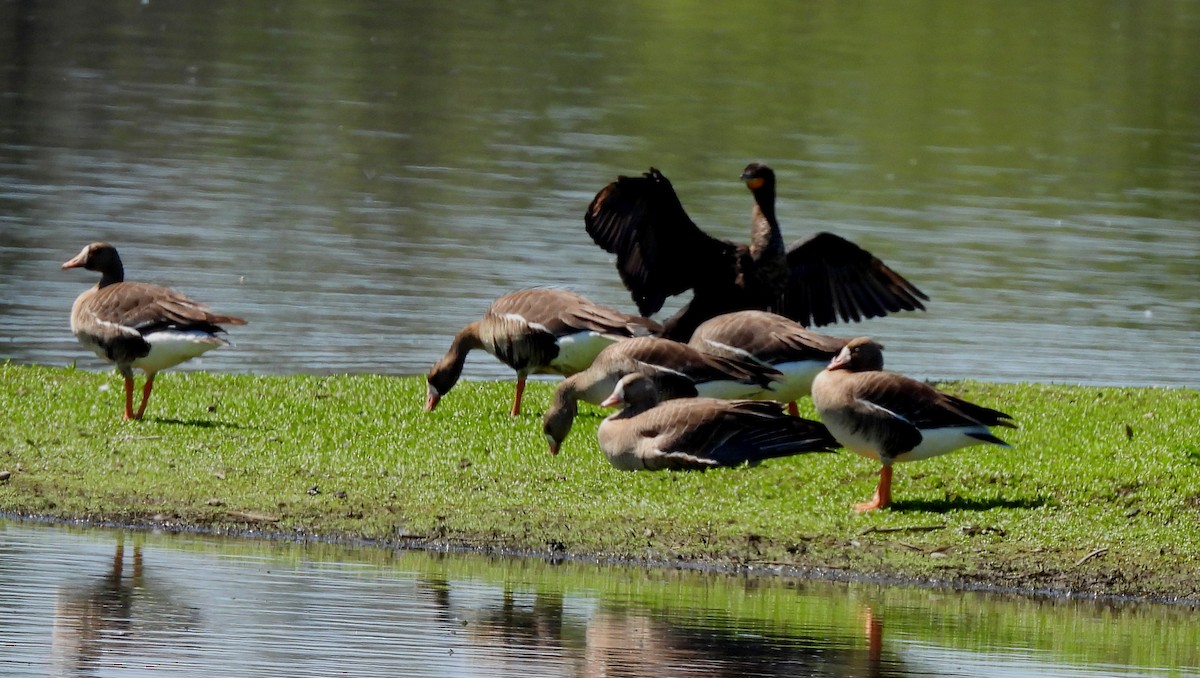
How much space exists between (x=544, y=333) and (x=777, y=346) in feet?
6.92

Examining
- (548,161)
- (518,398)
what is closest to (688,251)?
(518,398)

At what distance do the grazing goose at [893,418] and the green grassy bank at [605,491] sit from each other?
0.44m

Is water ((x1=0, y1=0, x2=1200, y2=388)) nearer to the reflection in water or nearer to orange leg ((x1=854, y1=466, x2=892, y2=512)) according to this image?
orange leg ((x1=854, y1=466, x2=892, y2=512))

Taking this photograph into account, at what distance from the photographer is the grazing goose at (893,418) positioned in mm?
11812

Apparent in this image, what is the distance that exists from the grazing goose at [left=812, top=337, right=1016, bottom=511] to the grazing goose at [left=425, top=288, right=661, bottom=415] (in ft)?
9.81

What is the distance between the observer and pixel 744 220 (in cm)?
3197

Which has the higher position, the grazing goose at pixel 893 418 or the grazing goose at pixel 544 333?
the grazing goose at pixel 544 333

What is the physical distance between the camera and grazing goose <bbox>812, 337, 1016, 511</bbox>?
465 inches

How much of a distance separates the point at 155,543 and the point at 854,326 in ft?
48.8

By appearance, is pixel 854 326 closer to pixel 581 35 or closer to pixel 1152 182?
pixel 1152 182

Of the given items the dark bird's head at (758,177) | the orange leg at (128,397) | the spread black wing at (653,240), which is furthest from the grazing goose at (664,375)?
the orange leg at (128,397)

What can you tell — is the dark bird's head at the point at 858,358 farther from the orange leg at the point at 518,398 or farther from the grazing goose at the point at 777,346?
the orange leg at the point at 518,398

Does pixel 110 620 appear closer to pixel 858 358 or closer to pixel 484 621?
pixel 484 621

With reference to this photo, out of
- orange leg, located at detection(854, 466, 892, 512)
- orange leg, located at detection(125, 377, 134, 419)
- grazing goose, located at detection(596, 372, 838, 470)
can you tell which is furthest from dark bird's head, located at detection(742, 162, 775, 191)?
orange leg, located at detection(125, 377, 134, 419)
